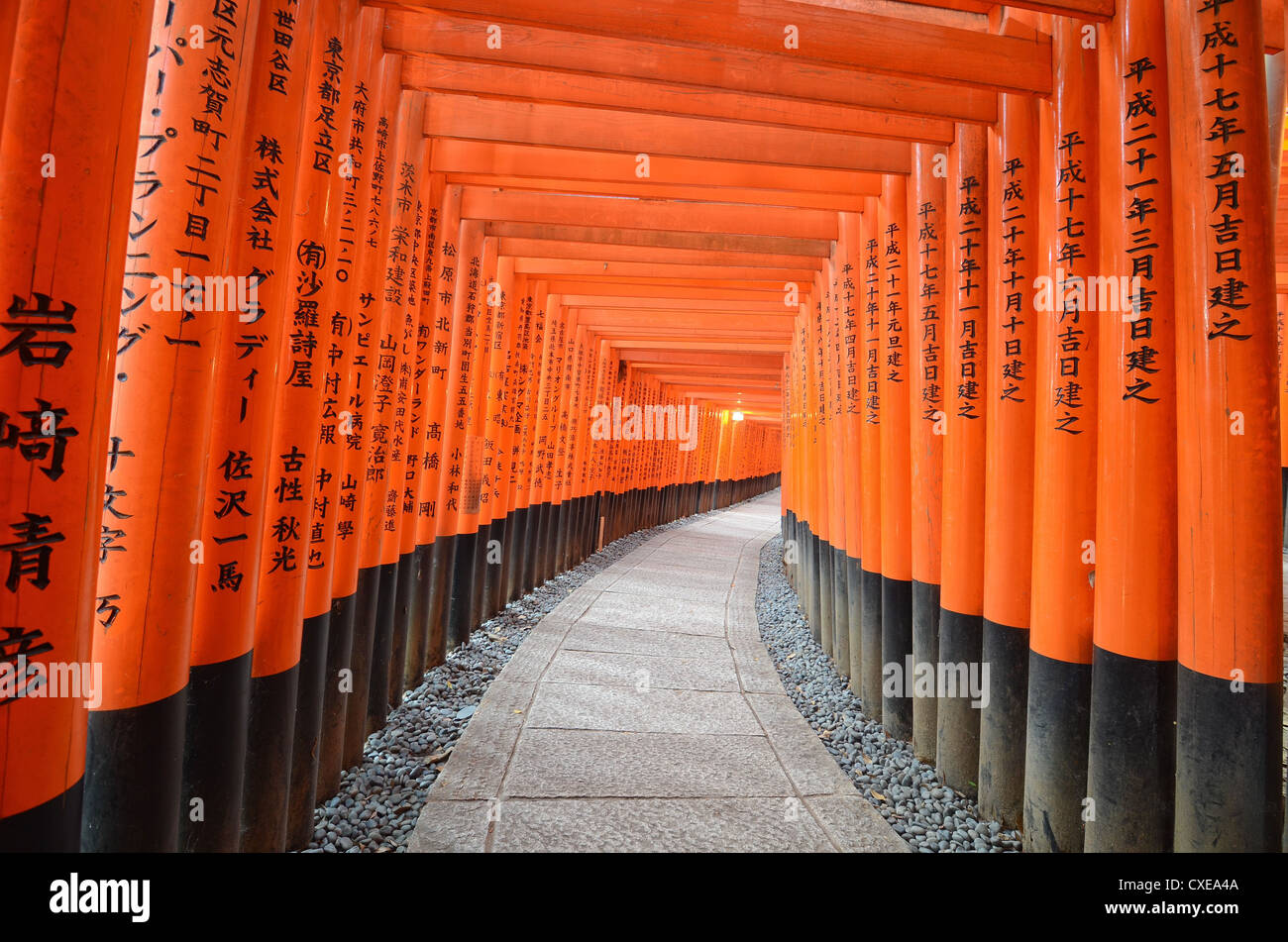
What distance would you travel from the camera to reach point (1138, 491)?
8.12ft

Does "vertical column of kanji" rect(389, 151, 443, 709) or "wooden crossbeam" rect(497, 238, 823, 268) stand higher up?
"wooden crossbeam" rect(497, 238, 823, 268)

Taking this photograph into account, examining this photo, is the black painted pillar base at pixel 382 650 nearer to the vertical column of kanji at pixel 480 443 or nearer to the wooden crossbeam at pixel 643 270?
the vertical column of kanji at pixel 480 443

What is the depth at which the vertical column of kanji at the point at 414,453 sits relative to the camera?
4566 mm

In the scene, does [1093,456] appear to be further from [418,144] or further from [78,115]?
[418,144]

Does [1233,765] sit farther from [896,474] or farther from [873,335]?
[873,335]

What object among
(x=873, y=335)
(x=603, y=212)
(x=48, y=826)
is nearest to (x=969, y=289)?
(x=873, y=335)

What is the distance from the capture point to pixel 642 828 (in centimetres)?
306

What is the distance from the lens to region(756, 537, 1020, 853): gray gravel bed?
10.3ft

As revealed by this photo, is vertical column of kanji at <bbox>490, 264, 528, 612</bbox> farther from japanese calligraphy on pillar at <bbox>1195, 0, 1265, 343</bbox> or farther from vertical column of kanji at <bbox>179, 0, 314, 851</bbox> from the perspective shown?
japanese calligraphy on pillar at <bbox>1195, 0, 1265, 343</bbox>

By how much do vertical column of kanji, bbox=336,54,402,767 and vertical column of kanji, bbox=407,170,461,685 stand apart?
41.1 inches

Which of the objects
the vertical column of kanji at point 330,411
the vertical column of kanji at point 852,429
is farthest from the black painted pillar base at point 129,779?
the vertical column of kanji at point 852,429

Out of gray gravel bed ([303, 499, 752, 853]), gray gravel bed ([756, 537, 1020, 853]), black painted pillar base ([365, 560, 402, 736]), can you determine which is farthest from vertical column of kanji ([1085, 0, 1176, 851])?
black painted pillar base ([365, 560, 402, 736])

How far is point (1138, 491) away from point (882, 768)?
241 centimetres

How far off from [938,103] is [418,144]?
3221mm
